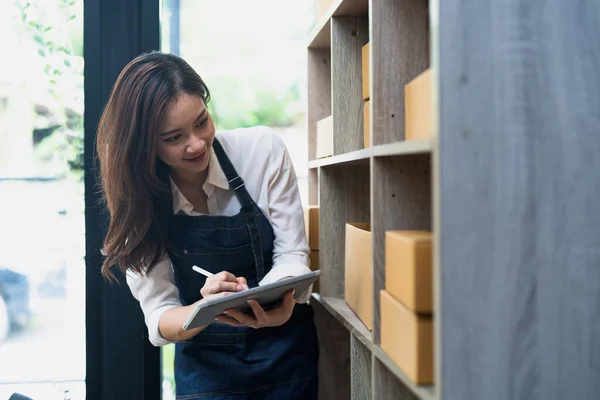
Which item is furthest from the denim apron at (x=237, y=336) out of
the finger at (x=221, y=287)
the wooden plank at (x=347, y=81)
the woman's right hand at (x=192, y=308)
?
the wooden plank at (x=347, y=81)

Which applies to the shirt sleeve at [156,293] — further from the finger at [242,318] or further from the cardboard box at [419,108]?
the cardboard box at [419,108]

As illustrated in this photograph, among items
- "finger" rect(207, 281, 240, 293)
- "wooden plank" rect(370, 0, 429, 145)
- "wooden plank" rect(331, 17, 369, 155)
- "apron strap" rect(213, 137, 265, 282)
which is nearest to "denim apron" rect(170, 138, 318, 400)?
"apron strap" rect(213, 137, 265, 282)

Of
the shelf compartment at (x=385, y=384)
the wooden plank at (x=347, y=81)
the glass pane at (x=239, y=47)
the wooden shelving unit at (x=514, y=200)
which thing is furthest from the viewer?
the glass pane at (x=239, y=47)

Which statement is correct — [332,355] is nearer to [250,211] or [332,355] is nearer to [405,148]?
[250,211]

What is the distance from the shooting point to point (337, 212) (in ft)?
6.64

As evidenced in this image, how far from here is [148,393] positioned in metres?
2.24

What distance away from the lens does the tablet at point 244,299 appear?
4.62ft

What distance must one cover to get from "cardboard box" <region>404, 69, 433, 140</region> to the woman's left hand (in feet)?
1.96

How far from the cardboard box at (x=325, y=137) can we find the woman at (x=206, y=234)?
16cm

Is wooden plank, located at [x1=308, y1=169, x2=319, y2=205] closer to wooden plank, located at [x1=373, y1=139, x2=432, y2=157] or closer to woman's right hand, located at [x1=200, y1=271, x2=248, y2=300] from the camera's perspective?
woman's right hand, located at [x1=200, y1=271, x2=248, y2=300]

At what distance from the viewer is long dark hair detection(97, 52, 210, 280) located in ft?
5.47

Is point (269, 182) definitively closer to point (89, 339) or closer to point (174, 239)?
point (174, 239)

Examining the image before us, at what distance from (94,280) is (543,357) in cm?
160

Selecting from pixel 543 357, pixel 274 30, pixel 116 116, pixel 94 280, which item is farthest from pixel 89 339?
pixel 543 357
